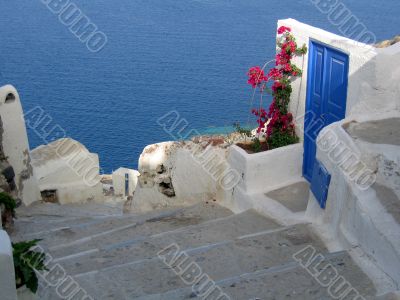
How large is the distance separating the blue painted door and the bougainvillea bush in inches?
10.9

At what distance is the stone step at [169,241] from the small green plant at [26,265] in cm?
173

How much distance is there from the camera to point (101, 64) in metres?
36.7

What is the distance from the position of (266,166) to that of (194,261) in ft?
8.77

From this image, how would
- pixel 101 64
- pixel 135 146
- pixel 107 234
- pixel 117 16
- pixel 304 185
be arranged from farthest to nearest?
pixel 117 16, pixel 101 64, pixel 135 146, pixel 304 185, pixel 107 234

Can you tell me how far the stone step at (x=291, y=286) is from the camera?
4680mm

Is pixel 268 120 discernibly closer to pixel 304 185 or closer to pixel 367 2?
pixel 304 185

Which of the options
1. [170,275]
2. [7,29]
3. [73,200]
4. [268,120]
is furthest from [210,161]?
[7,29]

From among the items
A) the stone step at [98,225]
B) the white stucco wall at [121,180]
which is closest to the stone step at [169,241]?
the stone step at [98,225]

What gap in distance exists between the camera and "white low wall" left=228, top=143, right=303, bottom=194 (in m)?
8.18

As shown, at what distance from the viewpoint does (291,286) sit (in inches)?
194

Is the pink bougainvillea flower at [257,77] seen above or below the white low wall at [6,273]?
above

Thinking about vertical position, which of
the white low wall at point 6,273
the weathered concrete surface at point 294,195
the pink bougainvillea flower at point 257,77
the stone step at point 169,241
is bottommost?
the stone step at point 169,241

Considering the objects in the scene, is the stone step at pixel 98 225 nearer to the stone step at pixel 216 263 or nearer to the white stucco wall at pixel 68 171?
the stone step at pixel 216 263

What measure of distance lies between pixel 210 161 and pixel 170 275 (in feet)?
12.1
